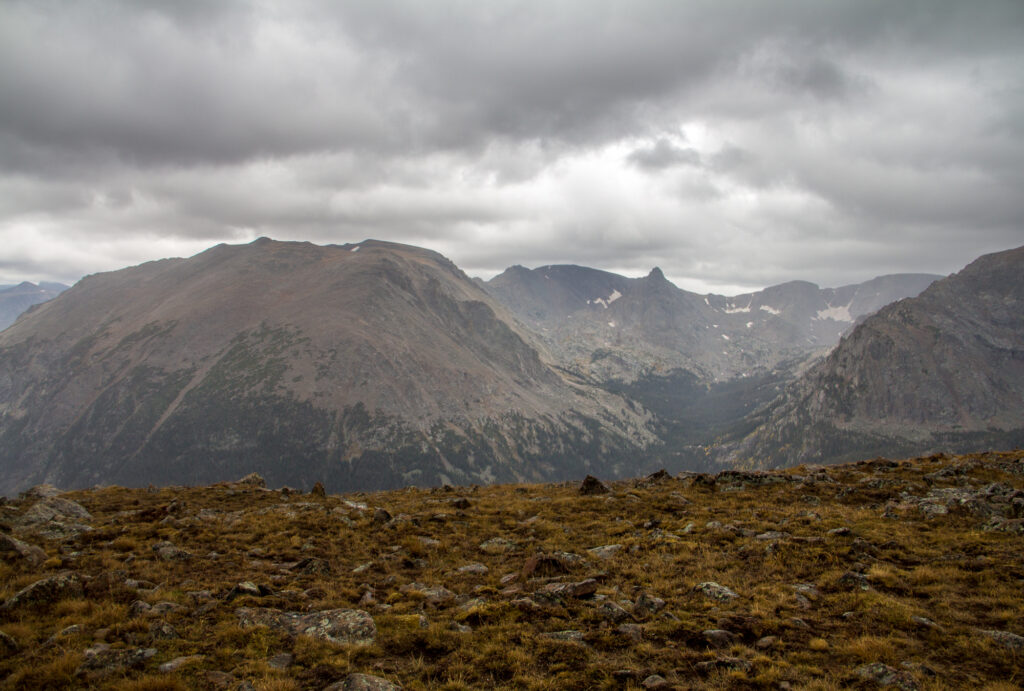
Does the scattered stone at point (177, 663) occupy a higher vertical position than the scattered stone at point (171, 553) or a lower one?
higher

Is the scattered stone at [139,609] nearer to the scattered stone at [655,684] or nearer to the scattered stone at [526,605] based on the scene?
the scattered stone at [526,605]

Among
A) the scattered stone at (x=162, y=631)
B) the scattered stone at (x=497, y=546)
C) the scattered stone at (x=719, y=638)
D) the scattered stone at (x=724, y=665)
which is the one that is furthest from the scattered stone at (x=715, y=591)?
the scattered stone at (x=162, y=631)

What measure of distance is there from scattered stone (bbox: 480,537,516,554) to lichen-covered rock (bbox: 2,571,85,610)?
56.2 ft

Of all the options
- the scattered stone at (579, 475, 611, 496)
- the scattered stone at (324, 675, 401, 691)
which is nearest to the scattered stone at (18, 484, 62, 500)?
Answer: the scattered stone at (324, 675, 401, 691)

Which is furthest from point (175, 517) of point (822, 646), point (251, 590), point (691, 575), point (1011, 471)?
point (1011, 471)

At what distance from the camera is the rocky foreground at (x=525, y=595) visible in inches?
530

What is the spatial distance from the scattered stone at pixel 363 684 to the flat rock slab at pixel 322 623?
10.0ft

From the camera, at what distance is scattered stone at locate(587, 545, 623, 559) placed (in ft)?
79.5

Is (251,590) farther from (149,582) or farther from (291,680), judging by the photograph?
(291,680)

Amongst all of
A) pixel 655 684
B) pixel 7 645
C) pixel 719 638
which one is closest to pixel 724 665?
pixel 719 638

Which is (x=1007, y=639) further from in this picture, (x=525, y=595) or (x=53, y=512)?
(x=53, y=512)

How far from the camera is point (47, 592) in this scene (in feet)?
56.2

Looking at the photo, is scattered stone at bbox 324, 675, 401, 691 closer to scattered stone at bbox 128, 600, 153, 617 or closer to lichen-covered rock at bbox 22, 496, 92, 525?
scattered stone at bbox 128, 600, 153, 617

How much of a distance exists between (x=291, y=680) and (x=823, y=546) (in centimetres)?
2397
